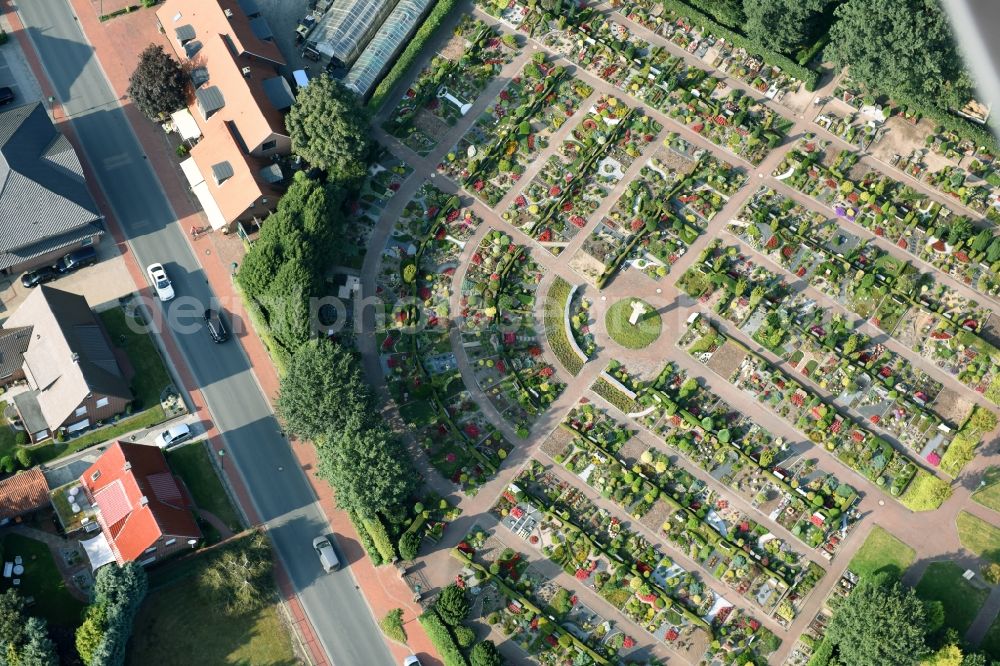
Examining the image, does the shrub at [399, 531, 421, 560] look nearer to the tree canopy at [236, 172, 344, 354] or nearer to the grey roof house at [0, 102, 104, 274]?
the tree canopy at [236, 172, 344, 354]

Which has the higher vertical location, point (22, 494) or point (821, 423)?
point (22, 494)

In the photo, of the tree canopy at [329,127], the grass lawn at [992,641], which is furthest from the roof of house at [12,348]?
the grass lawn at [992,641]

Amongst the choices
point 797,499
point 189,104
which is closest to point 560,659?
point 797,499

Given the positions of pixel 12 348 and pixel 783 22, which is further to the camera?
pixel 783 22

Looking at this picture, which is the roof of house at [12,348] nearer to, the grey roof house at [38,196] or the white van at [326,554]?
the grey roof house at [38,196]

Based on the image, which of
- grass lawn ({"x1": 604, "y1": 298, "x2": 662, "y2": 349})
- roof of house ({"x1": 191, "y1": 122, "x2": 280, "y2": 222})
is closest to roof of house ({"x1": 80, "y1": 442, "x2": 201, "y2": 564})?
roof of house ({"x1": 191, "y1": 122, "x2": 280, "y2": 222})

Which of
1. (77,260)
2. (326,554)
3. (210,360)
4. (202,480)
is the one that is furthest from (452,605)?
(77,260)

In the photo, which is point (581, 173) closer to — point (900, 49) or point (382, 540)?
point (900, 49)
